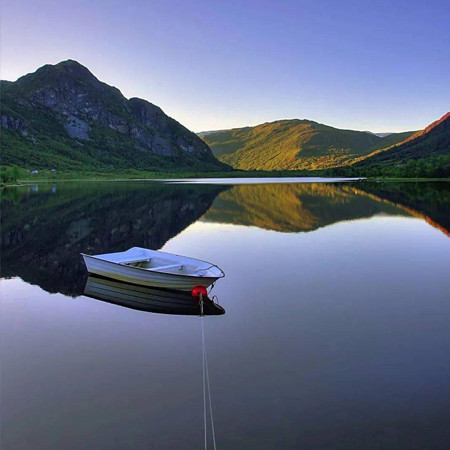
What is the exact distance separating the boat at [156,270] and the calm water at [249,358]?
4.79 ft

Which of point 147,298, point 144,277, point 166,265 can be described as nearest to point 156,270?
point 144,277

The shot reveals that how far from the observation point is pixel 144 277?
22.6m

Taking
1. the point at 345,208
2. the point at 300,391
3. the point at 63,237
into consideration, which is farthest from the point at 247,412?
the point at 345,208

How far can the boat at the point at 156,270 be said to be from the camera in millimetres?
21391

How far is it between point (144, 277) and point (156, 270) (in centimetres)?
105

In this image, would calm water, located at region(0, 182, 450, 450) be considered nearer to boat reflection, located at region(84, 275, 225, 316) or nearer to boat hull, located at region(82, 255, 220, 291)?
boat reflection, located at region(84, 275, 225, 316)

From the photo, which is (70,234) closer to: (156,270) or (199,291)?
(156,270)

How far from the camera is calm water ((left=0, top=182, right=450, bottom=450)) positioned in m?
9.92

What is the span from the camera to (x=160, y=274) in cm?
2181

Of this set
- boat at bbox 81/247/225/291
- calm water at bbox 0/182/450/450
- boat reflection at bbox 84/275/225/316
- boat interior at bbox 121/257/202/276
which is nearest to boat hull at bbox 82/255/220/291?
boat at bbox 81/247/225/291

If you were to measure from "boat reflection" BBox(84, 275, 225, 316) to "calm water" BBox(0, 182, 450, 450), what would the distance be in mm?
694

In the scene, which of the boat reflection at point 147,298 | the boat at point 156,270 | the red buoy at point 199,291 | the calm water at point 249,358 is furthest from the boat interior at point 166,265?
the calm water at point 249,358

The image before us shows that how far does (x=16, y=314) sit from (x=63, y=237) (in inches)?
898

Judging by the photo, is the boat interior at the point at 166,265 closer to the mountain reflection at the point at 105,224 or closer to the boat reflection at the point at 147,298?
the boat reflection at the point at 147,298
